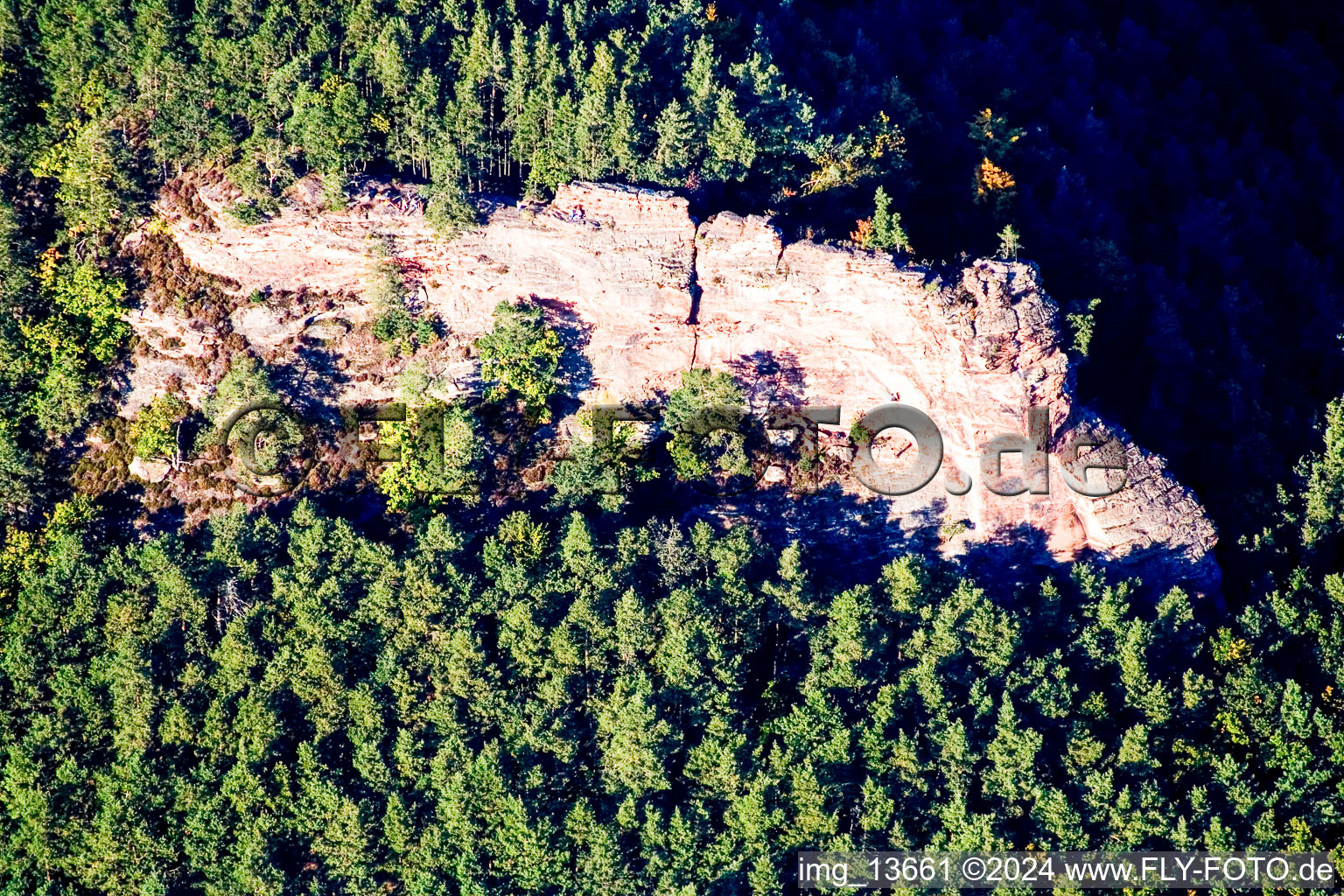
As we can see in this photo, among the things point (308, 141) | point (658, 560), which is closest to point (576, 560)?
point (658, 560)

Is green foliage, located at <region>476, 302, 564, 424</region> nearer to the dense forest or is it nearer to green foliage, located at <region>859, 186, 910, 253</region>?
the dense forest

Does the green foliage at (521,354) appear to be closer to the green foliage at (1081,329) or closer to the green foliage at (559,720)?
the green foliage at (559,720)

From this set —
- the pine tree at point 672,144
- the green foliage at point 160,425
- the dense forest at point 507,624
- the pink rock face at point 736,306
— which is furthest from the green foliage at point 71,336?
the pine tree at point 672,144

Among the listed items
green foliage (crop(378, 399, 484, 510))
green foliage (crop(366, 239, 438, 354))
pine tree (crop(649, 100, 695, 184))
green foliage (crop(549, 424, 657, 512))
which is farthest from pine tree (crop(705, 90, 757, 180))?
green foliage (crop(378, 399, 484, 510))

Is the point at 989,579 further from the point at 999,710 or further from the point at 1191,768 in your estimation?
the point at 1191,768

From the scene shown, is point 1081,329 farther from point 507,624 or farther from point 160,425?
point 160,425
